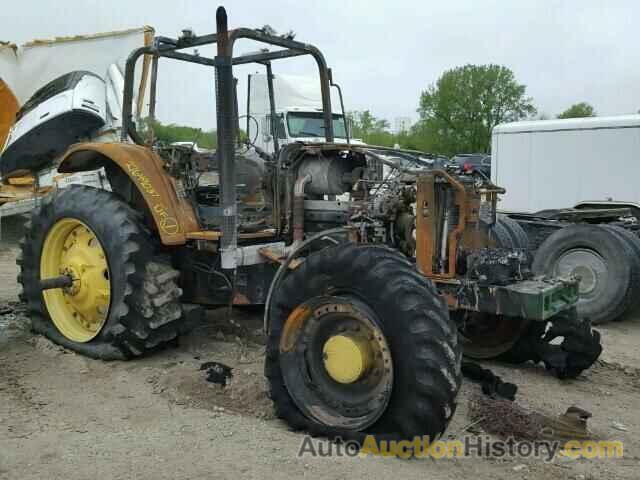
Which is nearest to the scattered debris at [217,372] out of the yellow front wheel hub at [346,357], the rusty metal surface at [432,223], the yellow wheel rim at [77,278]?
the yellow wheel rim at [77,278]

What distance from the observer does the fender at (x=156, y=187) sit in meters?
5.05

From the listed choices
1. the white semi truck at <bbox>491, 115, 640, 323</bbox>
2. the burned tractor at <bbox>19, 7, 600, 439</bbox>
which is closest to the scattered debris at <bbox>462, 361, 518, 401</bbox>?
the burned tractor at <bbox>19, 7, 600, 439</bbox>

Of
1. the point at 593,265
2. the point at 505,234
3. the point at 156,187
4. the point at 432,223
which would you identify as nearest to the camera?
the point at 432,223

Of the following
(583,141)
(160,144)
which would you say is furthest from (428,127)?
(160,144)

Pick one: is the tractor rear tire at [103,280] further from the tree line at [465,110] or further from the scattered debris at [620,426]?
the tree line at [465,110]

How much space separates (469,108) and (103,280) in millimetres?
42478

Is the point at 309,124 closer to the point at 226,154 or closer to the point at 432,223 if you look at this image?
the point at 226,154

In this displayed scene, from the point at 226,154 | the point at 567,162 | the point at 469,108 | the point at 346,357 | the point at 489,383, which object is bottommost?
the point at 489,383

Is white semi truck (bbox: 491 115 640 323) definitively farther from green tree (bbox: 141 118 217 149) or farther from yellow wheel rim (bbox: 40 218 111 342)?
yellow wheel rim (bbox: 40 218 111 342)

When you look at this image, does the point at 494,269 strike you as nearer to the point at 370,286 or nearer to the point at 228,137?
the point at 370,286

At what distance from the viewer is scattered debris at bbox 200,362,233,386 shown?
4617mm

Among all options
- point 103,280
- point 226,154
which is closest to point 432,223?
point 226,154

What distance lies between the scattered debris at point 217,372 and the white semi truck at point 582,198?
443 centimetres

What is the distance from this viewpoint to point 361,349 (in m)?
3.67
